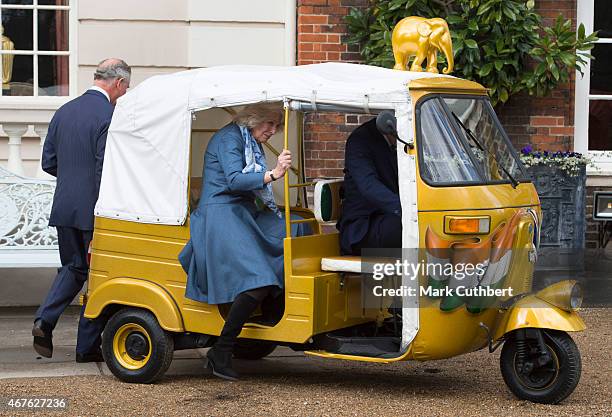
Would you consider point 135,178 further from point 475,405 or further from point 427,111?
point 475,405

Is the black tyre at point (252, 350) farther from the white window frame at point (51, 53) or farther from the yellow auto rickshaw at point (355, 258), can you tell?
the white window frame at point (51, 53)

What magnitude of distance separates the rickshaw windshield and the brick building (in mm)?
3436

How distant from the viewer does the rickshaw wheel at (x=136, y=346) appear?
6.84 m

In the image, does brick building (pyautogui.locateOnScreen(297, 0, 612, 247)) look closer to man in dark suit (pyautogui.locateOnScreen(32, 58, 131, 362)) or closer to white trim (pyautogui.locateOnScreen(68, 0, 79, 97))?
white trim (pyautogui.locateOnScreen(68, 0, 79, 97))

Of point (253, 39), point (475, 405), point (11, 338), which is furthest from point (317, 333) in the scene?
point (253, 39)

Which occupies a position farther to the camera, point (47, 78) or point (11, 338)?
point (47, 78)

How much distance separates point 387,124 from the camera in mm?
6152

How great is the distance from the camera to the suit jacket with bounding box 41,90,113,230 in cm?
743

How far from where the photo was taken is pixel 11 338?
A: 859cm

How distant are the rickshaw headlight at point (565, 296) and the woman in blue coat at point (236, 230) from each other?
4.75ft

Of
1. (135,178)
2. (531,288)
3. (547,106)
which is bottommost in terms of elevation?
(531,288)

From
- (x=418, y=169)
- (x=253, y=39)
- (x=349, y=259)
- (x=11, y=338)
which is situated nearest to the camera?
(x=418, y=169)

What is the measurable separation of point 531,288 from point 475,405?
2.34 feet

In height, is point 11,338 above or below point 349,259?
below
